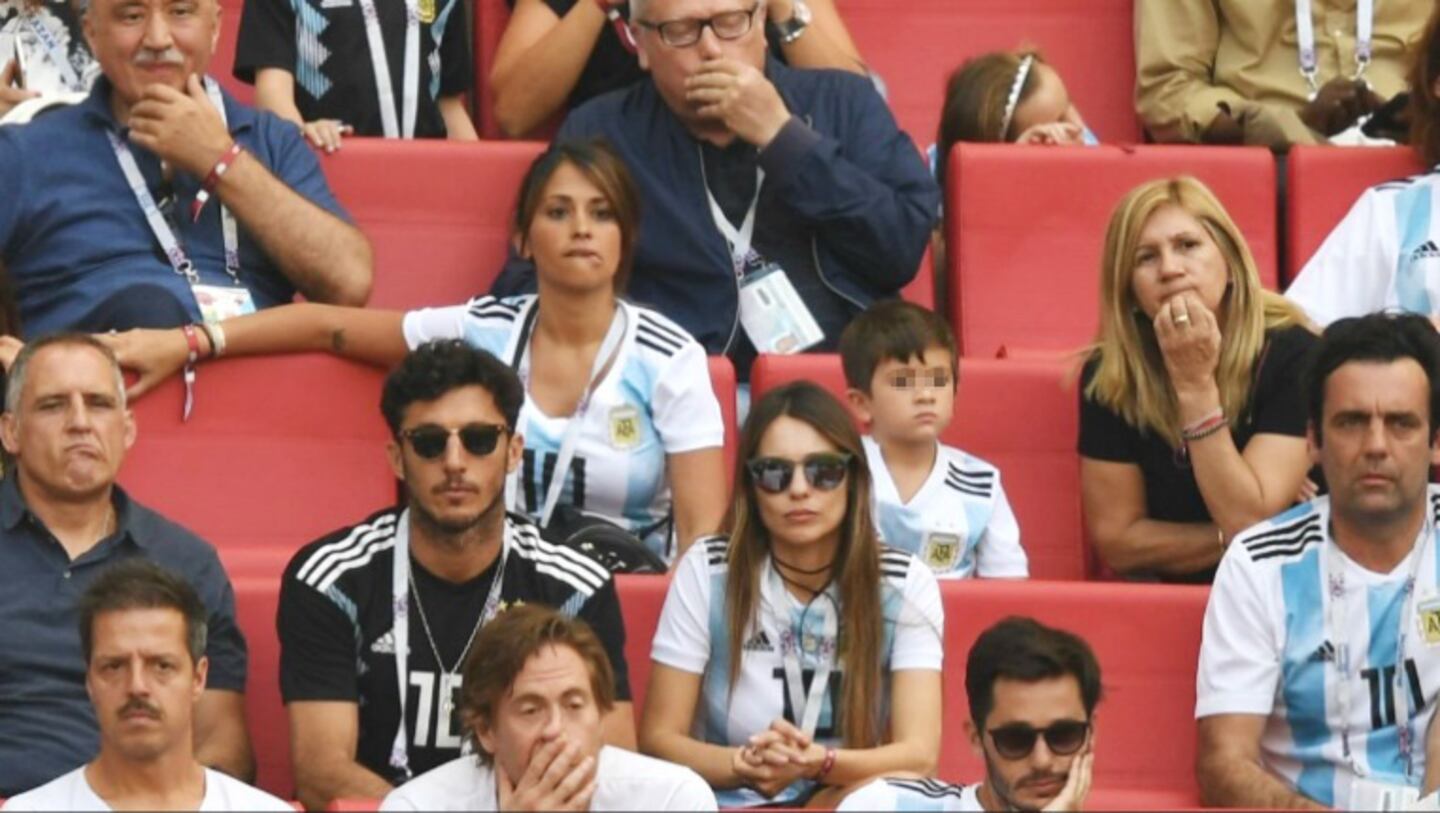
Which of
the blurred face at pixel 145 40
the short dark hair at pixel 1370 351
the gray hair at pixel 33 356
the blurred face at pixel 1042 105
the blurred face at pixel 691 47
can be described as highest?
the blurred face at pixel 1042 105

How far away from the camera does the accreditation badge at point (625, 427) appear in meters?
5.49

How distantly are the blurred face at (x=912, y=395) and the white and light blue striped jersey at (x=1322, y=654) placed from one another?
0.64 m

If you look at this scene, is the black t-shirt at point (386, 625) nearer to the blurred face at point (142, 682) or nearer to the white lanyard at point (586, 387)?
the blurred face at point (142, 682)

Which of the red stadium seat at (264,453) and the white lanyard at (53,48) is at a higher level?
the white lanyard at (53,48)

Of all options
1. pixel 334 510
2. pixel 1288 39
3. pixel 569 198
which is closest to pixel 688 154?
pixel 569 198

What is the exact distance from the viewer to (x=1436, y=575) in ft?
16.3

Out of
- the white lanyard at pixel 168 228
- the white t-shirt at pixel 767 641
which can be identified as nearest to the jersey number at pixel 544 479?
the white t-shirt at pixel 767 641

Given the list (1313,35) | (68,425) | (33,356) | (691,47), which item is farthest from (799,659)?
(1313,35)


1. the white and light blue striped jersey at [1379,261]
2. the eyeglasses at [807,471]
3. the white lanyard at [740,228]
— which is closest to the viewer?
the eyeglasses at [807,471]

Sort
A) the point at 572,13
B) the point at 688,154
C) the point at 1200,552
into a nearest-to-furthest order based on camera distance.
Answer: the point at 1200,552 < the point at 688,154 < the point at 572,13

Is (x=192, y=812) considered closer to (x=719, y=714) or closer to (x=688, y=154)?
(x=719, y=714)

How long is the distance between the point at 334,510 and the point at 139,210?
0.62 meters

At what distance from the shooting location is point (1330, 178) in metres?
6.23

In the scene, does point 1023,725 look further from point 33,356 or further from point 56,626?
point 33,356
